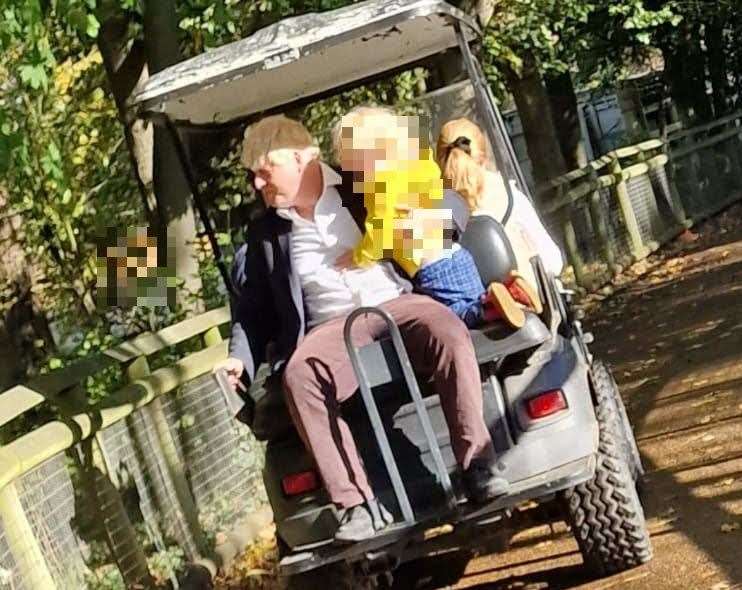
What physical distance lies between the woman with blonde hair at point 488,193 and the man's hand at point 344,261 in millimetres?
663

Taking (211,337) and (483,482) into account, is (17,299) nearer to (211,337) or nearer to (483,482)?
(211,337)

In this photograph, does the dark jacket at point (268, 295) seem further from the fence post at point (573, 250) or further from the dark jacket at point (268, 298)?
the fence post at point (573, 250)

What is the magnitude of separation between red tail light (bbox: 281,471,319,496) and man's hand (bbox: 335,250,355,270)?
772 mm

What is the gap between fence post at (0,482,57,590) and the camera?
5887 millimetres

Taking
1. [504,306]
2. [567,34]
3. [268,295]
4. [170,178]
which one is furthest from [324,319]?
[567,34]

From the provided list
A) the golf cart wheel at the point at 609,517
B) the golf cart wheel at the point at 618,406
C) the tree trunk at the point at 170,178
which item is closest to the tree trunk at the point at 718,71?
the tree trunk at the point at 170,178

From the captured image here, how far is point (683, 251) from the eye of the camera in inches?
714

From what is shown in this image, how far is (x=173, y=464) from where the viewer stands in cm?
802

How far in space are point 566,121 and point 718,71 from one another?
4847 mm

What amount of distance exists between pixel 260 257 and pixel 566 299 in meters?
1.36

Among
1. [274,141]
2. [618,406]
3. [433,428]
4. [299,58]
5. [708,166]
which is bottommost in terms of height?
[708,166]

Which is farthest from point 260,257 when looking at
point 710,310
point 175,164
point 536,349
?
point 710,310

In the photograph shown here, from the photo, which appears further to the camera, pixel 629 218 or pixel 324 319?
pixel 629 218

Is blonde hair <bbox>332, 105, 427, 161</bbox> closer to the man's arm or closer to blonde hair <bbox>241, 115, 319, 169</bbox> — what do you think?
blonde hair <bbox>241, 115, 319, 169</bbox>
